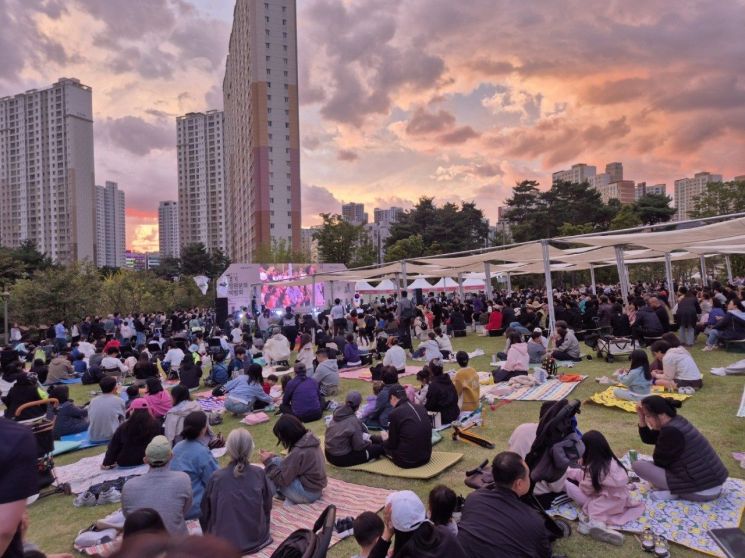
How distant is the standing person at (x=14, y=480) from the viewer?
5.26ft

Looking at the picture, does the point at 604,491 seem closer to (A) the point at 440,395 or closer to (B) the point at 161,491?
(A) the point at 440,395

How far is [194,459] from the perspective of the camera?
15.0 feet

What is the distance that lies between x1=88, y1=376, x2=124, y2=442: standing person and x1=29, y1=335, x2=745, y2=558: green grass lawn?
27 centimetres

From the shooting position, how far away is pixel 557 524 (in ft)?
12.7

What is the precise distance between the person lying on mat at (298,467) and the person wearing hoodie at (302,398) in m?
2.89

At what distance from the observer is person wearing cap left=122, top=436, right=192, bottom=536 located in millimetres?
3748

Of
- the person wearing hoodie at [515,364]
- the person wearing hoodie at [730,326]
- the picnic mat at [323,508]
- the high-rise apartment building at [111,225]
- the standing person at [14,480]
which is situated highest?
the high-rise apartment building at [111,225]

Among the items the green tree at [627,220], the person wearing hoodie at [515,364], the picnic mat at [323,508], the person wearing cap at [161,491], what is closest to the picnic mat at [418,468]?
the picnic mat at [323,508]

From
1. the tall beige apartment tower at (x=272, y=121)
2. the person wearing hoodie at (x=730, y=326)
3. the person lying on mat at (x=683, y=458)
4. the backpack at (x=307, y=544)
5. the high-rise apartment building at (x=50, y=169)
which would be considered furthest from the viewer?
the high-rise apartment building at (x=50, y=169)

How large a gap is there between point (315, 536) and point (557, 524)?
7.01 feet

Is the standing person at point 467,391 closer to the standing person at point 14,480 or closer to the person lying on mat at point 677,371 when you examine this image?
the person lying on mat at point 677,371

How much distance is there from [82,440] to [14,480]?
7.08m

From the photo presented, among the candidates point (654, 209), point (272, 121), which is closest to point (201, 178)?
point (272, 121)

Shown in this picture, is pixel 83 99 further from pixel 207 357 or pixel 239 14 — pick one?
pixel 207 357
